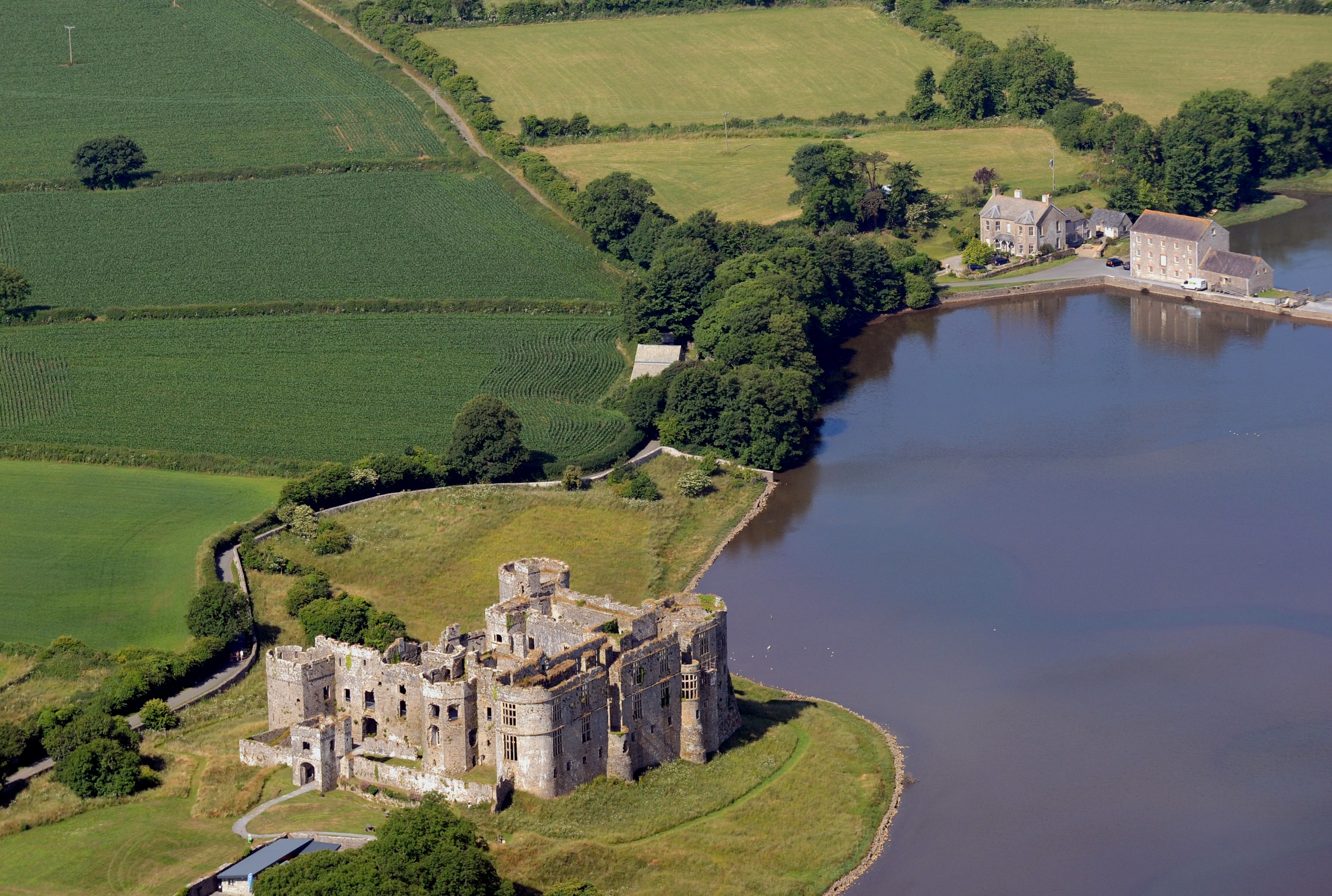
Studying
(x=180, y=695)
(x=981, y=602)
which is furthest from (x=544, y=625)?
(x=981, y=602)

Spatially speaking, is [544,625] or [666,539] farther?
[666,539]

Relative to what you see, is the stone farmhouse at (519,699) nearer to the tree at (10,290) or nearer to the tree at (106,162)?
the tree at (10,290)

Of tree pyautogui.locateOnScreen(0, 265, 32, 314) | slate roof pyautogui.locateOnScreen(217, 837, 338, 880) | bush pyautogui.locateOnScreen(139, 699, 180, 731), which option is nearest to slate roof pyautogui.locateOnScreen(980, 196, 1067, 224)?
tree pyautogui.locateOnScreen(0, 265, 32, 314)

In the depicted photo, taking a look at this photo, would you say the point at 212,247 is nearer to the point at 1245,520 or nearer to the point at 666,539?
the point at 666,539

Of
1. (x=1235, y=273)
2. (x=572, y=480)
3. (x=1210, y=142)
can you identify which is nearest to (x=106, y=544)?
(x=572, y=480)

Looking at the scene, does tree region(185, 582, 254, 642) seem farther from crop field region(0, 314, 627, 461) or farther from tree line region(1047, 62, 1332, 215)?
tree line region(1047, 62, 1332, 215)
